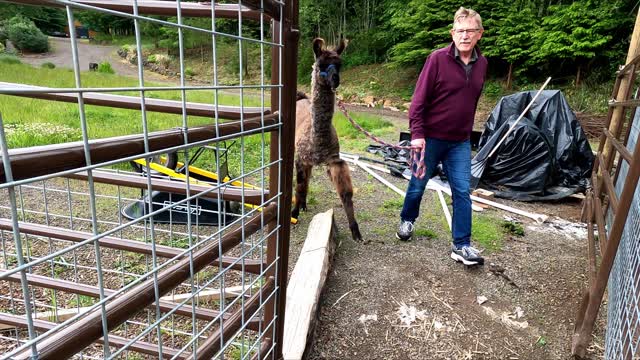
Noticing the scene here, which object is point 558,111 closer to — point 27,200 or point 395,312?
point 395,312

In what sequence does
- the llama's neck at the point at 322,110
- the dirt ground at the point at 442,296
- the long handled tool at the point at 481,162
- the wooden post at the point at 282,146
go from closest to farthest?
1. the wooden post at the point at 282,146
2. the dirt ground at the point at 442,296
3. the llama's neck at the point at 322,110
4. the long handled tool at the point at 481,162

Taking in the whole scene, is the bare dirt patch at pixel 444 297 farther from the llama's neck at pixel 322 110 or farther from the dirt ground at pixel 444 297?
the llama's neck at pixel 322 110

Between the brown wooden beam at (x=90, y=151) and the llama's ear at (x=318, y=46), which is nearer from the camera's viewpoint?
the brown wooden beam at (x=90, y=151)

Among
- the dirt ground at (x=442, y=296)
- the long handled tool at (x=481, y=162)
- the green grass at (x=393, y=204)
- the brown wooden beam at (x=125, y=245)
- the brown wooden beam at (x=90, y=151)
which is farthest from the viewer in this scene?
the long handled tool at (x=481, y=162)

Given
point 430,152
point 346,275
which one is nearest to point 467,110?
point 430,152

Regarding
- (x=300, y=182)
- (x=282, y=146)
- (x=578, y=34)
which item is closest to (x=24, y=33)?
(x=282, y=146)

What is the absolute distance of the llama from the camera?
11.8 feet

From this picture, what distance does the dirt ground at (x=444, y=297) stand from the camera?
2.31m

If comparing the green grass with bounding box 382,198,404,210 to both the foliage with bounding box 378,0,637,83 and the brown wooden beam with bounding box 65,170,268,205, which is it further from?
the foliage with bounding box 378,0,637,83

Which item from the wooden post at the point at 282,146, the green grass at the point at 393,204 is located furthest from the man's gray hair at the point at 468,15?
the green grass at the point at 393,204

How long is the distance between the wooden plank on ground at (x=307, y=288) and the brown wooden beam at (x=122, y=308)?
99cm

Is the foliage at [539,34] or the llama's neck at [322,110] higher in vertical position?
the foliage at [539,34]

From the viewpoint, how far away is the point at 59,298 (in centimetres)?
246

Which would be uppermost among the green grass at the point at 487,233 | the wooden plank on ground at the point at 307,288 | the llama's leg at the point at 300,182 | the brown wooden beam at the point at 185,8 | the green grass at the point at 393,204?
the brown wooden beam at the point at 185,8
